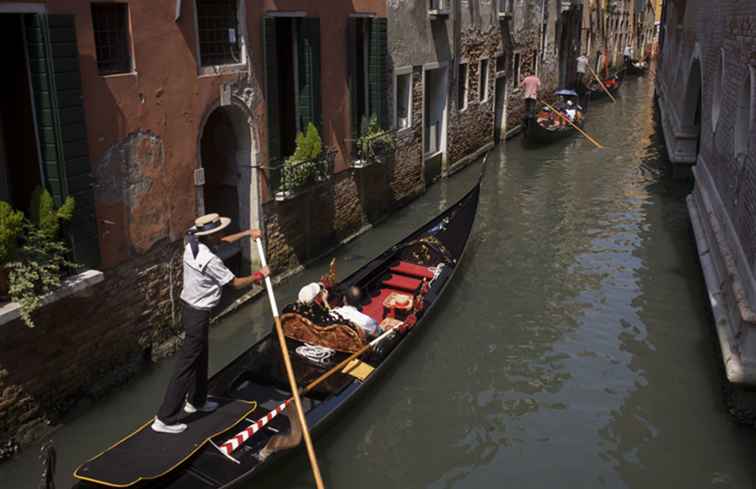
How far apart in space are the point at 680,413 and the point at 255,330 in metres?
3.61

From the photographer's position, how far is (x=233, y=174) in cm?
696

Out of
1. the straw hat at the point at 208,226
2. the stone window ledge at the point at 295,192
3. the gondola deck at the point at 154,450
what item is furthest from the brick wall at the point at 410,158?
the gondola deck at the point at 154,450

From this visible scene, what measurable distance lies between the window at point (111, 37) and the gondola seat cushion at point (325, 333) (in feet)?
7.28

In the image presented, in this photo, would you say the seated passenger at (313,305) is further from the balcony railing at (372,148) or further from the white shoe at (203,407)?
the balcony railing at (372,148)

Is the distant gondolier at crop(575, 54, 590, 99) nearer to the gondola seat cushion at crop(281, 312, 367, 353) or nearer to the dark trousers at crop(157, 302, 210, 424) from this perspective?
the gondola seat cushion at crop(281, 312, 367, 353)

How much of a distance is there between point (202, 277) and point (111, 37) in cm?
212

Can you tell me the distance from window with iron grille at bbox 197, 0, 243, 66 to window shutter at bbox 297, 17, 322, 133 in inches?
40.6

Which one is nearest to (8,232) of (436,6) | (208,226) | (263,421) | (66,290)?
(66,290)

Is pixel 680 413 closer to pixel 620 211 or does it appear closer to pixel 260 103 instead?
pixel 260 103

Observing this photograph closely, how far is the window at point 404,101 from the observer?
10172mm

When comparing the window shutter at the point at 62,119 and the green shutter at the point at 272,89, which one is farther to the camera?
the green shutter at the point at 272,89

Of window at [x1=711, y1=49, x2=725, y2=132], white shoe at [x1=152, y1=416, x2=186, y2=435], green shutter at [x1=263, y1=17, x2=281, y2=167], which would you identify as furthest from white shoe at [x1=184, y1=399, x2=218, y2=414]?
window at [x1=711, y1=49, x2=725, y2=132]

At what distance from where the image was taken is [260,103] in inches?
269

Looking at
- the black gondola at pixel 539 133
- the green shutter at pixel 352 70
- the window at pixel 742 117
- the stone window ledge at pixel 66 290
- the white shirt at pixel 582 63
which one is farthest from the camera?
the white shirt at pixel 582 63
